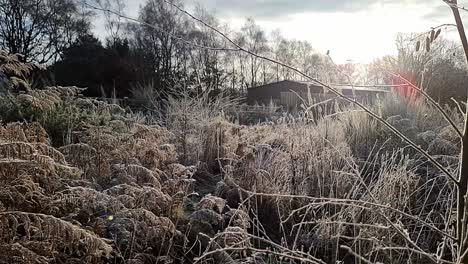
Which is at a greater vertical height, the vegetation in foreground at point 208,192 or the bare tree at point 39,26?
the bare tree at point 39,26

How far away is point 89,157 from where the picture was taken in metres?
4.50

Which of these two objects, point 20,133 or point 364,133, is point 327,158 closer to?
point 364,133

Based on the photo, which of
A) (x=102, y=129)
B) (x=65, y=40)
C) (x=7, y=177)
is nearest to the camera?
(x=7, y=177)

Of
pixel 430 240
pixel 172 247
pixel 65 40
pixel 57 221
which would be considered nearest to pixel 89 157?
pixel 172 247

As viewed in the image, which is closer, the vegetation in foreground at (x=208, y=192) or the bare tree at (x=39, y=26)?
the vegetation in foreground at (x=208, y=192)

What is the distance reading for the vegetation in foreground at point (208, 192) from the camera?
248 centimetres

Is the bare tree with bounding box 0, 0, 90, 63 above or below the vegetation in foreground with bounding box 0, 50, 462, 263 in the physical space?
above

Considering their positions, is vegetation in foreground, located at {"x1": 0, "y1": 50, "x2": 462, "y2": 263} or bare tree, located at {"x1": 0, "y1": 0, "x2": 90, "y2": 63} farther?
Answer: bare tree, located at {"x1": 0, "y1": 0, "x2": 90, "y2": 63}

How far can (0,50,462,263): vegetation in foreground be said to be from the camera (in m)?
2.48

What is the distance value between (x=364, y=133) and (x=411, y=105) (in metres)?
2.00

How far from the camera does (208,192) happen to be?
16.4 feet

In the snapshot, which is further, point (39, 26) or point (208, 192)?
point (39, 26)

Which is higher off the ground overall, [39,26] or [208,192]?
[39,26]

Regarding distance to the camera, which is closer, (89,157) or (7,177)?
(7,177)
